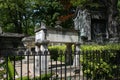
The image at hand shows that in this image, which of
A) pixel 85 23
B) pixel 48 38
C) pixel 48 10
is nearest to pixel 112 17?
pixel 85 23

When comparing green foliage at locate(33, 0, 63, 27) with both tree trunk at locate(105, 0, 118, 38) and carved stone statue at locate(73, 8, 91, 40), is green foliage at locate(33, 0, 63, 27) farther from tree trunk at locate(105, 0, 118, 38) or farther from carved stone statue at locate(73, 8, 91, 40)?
tree trunk at locate(105, 0, 118, 38)

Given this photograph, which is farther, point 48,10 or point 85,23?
point 48,10

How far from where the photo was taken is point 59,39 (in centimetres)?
1527

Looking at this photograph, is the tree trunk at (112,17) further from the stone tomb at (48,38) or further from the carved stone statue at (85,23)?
the stone tomb at (48,38)

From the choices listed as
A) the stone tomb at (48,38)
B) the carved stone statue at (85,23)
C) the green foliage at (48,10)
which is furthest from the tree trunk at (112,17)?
the green foliage at (48,10)

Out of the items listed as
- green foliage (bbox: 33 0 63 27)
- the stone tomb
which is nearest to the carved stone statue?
the stone tomb

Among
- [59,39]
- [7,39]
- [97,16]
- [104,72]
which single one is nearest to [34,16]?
[7,39]

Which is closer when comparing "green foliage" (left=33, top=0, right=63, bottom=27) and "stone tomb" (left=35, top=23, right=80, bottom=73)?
"stone tomb" (left=35, top=23, right=80, bottom=73)

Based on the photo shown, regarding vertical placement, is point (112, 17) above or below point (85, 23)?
above

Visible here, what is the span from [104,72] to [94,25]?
1431 cm

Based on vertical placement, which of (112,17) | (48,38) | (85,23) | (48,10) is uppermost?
(48,10)

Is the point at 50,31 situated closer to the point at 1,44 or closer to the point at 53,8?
the point at 1,44

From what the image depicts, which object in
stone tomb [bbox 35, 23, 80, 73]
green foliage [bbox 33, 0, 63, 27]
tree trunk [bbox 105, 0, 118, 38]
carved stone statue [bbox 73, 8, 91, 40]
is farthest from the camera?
green foliage [bbox 33, 0, 63, 27]

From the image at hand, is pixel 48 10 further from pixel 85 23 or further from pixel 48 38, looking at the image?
pixel 48 38
